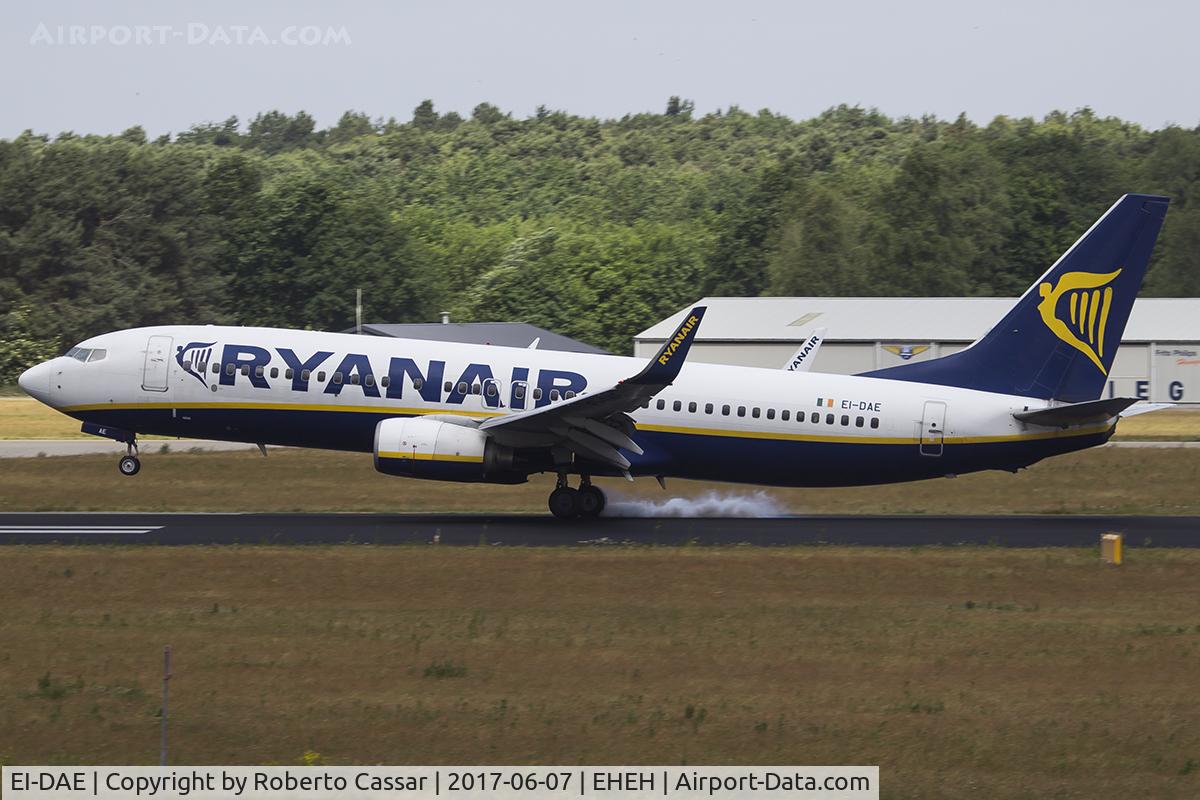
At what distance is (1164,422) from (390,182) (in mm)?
119361

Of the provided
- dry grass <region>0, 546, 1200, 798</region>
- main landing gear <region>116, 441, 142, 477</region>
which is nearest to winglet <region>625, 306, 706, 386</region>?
dry grass <region>0, 546, 1200, 798</region>

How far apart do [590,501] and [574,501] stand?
35cm

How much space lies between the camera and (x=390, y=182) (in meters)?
170

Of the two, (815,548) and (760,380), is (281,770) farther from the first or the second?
(760,380)

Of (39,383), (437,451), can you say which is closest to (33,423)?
(39,383)

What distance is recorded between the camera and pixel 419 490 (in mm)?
37562

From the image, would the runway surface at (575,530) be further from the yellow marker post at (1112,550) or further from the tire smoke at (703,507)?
the yellow marker post at (1112,550)

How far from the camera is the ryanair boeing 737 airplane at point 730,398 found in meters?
30.5

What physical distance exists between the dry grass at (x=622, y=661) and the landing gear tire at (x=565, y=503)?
516 cm

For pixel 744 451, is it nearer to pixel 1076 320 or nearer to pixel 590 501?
pixel 590 501

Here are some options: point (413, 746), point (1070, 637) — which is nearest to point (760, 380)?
point (1070, 637)

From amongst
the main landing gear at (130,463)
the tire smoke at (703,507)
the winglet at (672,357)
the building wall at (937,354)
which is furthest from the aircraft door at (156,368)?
the building wall at (937,354)

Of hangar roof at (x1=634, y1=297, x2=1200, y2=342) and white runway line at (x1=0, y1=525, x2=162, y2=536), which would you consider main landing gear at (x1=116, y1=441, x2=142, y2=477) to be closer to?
white runway line at (x1=0, y1=525, x2=162, y2=536)

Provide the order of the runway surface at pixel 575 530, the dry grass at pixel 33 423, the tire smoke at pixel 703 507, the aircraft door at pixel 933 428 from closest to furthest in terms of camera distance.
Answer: the runway surface at pixel 575 530, the aircraft door at pixel 933 428, the tire smoke at pixel 703 507, the dry grass at pixel 33 423
